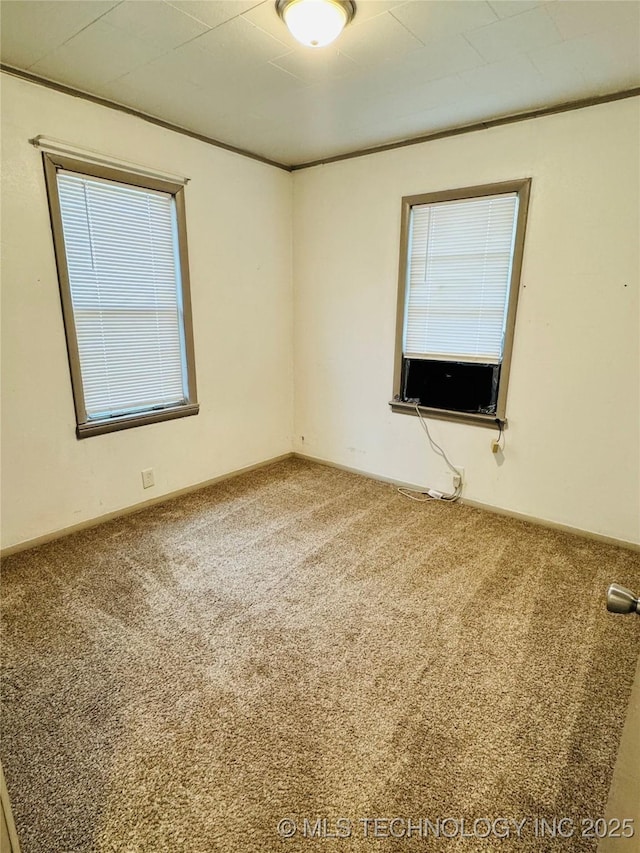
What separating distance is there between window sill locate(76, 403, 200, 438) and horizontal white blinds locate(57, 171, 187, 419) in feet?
0.20

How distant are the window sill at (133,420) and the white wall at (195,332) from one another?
0.17ft

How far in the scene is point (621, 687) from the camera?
169 cm

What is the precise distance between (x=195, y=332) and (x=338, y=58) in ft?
6.17

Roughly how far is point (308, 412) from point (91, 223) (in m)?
2.25

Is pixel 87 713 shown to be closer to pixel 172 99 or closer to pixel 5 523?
pixel 5 523

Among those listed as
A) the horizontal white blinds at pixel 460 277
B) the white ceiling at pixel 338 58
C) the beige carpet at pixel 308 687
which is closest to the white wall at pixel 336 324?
the horizontal white blinds at pixel 460 277

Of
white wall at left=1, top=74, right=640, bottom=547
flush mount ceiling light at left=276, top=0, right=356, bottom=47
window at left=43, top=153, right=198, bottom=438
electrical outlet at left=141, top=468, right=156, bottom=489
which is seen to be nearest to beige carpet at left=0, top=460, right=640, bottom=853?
electrical outlet at left=141, top=468, right=156, bottom=489

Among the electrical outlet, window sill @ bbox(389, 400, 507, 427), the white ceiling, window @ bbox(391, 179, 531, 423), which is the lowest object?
the electrical outlet

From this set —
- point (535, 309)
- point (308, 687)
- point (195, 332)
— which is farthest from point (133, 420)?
point (535, 309)

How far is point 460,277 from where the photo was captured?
3.04 metres

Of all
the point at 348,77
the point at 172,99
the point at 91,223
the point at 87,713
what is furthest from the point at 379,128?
the point at 87,713

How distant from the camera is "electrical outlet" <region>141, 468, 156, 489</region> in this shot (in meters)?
3.12

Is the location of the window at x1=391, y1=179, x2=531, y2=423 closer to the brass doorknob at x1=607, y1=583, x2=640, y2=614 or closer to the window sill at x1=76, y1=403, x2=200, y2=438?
the window sill at x1=76, y1=403, x2=200, y2=438

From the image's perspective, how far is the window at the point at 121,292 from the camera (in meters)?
2.53
